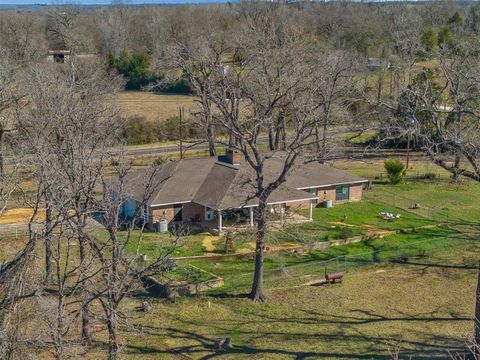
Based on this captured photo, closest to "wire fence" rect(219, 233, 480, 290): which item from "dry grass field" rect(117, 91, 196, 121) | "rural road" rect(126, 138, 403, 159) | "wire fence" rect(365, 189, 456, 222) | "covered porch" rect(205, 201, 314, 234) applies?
"wire fence" rect(365, 189, 456, 222)

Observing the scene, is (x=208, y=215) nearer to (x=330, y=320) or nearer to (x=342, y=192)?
(x=342, y=192)

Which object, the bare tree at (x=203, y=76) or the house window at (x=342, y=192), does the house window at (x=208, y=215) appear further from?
the house window at (x=342, y=192)

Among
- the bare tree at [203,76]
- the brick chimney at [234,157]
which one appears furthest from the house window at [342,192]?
the bare tree at [203,76]

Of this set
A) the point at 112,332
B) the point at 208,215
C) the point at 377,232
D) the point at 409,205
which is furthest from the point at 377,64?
the point at 112,332

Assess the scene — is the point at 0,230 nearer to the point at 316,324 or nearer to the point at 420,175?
the point at 316,324

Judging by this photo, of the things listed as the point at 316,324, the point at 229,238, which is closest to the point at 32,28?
the point at 229,238
